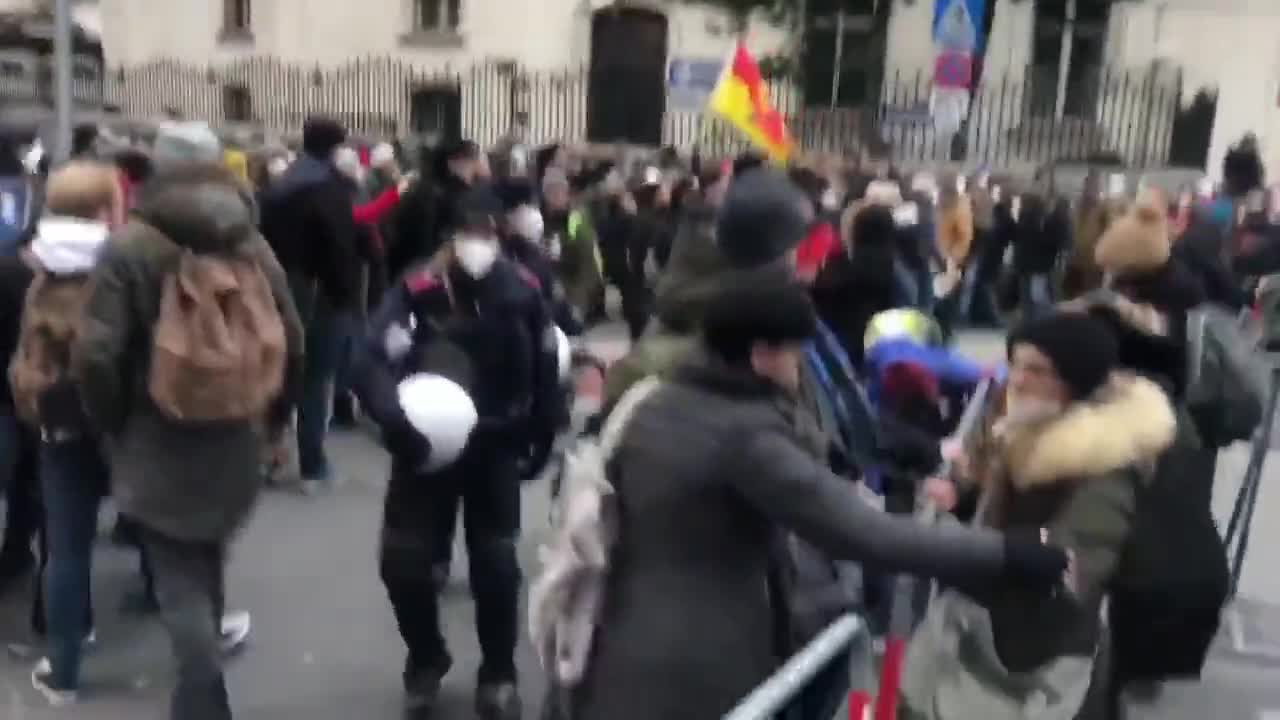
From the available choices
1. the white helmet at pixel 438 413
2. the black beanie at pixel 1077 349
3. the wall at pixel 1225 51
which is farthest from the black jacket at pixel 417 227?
the wall at pixel 1225 51

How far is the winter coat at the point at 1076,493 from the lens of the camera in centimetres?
328

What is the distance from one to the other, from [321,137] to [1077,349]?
4675 millimetres

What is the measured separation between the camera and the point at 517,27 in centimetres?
2720

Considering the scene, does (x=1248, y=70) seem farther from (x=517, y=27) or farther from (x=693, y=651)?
(x=693, y=651)

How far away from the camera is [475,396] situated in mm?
4926

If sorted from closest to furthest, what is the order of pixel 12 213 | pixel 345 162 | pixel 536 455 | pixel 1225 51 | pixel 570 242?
pixel 536 455 → pixel 12 213 → pixel 345 162 → pixel 570 242 → pixel 1225 51

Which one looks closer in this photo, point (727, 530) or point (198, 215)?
point (727, 530)

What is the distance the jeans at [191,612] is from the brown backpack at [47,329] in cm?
77

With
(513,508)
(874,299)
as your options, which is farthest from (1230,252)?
(513,508)

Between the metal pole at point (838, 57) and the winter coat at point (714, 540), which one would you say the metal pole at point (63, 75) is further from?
the metal pole at point (838, 57)

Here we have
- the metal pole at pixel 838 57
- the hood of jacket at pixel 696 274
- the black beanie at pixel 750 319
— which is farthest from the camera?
the metal pole at pixel 838 57

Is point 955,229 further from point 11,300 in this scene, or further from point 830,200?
point 11,300

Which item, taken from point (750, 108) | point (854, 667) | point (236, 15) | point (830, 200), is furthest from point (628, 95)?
point (854, 667)

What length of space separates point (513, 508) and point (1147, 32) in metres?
23.9
